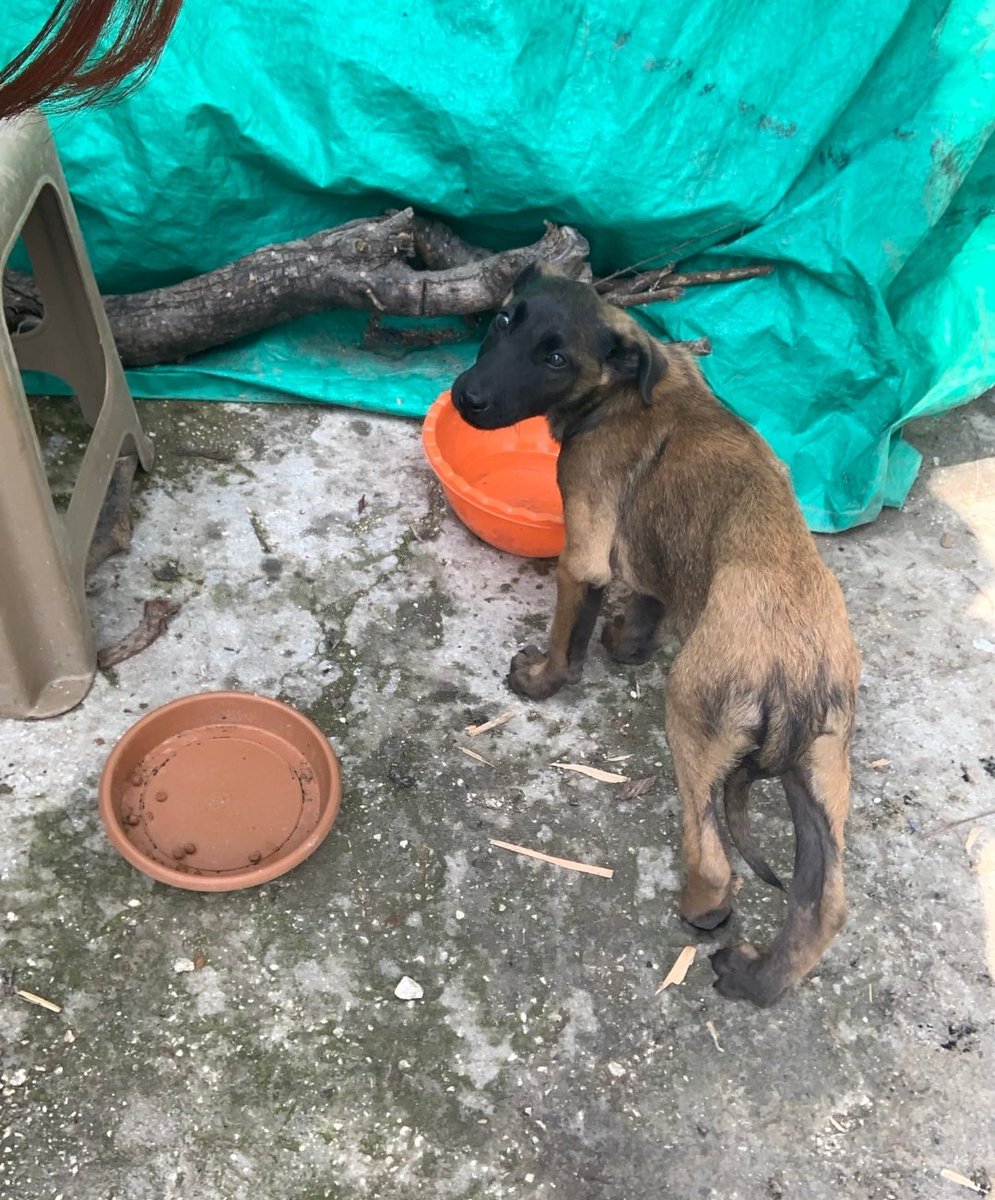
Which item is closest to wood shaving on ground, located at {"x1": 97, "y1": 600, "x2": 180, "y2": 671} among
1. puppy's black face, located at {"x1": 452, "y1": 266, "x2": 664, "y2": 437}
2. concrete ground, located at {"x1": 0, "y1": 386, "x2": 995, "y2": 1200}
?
concrete ground, located at {"x1": 0, "y1": 386, "x2": 995, "y2": 1200}

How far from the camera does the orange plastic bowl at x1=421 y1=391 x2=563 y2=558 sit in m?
4.17

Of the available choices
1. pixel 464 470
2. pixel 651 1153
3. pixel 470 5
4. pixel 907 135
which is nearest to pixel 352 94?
pixel 470 5

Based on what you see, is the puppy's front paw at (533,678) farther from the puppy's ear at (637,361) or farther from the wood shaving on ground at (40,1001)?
the wood shaving on ground at (40,1001)

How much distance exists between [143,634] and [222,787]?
85 centimetres

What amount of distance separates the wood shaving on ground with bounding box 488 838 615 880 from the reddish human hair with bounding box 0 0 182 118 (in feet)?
8.36

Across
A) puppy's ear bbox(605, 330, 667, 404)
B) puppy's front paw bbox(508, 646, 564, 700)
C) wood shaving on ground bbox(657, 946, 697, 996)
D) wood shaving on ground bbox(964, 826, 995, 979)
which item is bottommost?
wood shaving on ground bbox(964, 826, 995, 979)

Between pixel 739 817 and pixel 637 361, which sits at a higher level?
pixel 637 361

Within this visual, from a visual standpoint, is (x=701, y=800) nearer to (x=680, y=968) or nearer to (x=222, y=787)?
(x=680, y=968)

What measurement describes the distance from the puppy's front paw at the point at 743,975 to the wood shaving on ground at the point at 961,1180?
63 centimetres

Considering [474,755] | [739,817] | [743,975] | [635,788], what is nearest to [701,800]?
[739,817]

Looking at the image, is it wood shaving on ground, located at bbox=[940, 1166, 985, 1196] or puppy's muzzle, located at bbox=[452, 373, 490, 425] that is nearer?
wood shaving on ground, located at bbox=[940, 1166, 985, 1196]

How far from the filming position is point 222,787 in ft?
11.1

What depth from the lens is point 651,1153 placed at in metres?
2.78

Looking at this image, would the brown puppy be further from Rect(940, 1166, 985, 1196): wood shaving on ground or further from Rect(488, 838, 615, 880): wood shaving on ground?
Rect(940, 1166, 985, 1196): wood shaving on ground
